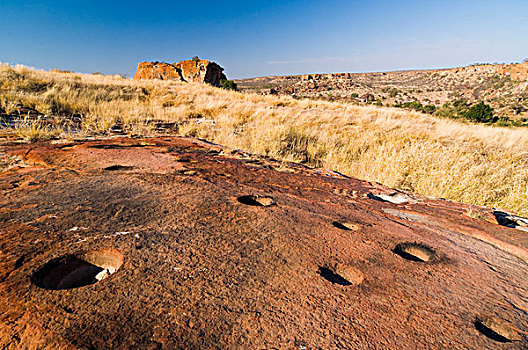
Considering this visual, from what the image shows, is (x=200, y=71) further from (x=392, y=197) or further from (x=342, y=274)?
(x=342, y=274)

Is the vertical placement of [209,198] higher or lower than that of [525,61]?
lower

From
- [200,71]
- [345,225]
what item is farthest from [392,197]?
[200,71]

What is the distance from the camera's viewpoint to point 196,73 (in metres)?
24.8

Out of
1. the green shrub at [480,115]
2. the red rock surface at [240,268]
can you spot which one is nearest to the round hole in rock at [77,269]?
the red rock surface at [240,268]

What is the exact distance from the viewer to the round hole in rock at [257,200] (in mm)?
1681

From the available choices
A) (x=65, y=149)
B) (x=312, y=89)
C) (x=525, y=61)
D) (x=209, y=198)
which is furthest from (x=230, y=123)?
(x=525, y=61)

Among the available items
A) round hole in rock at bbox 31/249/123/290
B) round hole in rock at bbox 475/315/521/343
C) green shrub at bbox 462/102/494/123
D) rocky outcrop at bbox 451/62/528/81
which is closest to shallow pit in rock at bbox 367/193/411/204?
round hole in rock at bbox 475/315/521/343

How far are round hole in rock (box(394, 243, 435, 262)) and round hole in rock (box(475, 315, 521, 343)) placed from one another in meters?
0.37

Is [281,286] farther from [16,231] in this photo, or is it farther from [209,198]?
[16,231]

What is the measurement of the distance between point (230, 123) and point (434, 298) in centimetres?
633

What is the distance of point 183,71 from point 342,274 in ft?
88.8

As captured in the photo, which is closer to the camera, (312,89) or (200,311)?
(200,311)

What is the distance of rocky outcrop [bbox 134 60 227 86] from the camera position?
24.7 meters

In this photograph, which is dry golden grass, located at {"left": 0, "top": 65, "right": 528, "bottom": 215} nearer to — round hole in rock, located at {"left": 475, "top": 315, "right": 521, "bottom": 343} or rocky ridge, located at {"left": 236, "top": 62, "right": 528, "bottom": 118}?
round hole in rock, located at {"left": 475, "top": 315, "right": 521, "bottom": 343}
